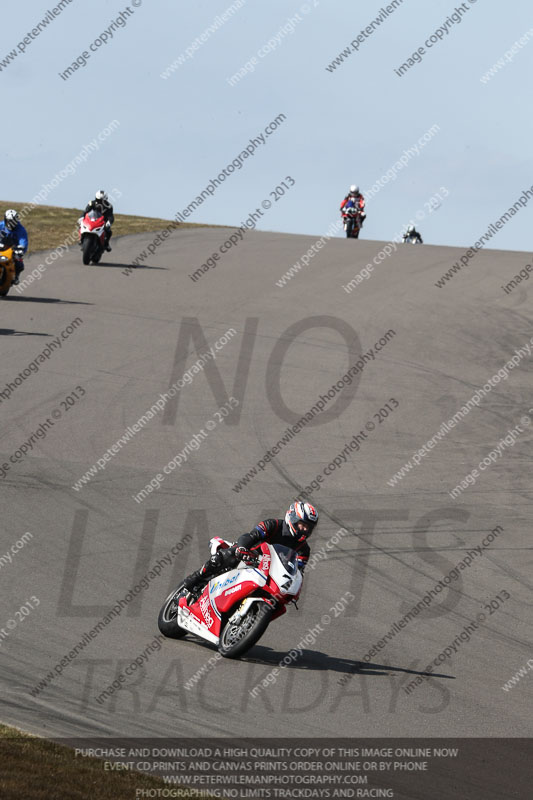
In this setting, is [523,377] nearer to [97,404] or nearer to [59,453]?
[97,404]

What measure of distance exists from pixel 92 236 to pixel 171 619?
60.5 feet

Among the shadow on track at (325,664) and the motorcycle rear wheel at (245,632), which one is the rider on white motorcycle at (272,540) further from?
the shadow on track at (325,664)

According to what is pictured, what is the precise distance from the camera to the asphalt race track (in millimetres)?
Result: 9016

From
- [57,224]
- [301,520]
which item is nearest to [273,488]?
[301,520]

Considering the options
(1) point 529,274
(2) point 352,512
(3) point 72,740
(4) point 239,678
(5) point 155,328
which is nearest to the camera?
(3) point 72,740

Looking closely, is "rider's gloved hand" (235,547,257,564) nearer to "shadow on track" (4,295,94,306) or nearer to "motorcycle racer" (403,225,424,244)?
"shadow on track" (4,295,94,306)

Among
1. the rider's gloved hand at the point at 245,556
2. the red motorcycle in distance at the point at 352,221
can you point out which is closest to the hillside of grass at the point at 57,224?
the red motorcycle in distance at the point at 352,221

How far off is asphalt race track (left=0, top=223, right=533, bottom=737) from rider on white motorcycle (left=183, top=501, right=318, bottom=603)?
0.77 metres

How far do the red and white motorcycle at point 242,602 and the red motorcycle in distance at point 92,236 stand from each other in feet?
58.3

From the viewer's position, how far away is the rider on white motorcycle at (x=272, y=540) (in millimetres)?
9898

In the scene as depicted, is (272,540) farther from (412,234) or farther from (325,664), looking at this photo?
(412,234)

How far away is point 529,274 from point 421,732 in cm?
2230

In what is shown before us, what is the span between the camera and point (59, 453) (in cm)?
1603

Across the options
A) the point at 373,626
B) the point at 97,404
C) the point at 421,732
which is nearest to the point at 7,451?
the point at 97,404
